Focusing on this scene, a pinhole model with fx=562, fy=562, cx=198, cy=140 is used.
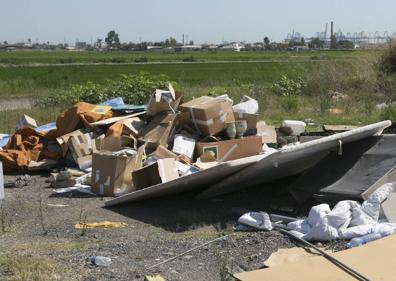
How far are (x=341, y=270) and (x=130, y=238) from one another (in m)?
2.00

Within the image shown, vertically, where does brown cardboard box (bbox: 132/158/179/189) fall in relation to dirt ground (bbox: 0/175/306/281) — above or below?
above

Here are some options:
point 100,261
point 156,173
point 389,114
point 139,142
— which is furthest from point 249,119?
point 389,114

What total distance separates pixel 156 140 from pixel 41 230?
261 cm

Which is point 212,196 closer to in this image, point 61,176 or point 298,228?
point 298,228

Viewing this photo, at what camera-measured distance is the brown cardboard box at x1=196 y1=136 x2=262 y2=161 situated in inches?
288

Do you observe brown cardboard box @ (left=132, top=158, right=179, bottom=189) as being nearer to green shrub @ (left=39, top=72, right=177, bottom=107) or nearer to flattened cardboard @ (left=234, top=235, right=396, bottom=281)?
flattened cardboard @ (left=234, top=235, right=396, bottom=281)

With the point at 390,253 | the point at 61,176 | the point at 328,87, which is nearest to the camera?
the point at 390,253

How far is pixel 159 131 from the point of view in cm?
774

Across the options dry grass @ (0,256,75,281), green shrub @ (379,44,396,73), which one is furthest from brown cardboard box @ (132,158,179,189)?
green shrub @ (379,44,396,73)

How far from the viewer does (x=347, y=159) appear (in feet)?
20.2

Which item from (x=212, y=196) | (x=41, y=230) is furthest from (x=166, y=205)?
(x=41, y=230)

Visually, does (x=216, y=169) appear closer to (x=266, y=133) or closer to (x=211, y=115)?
(x=211, y=115)

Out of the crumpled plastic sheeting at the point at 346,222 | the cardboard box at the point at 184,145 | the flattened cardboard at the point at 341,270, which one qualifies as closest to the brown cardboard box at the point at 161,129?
the cardboard box at the point at 184,145

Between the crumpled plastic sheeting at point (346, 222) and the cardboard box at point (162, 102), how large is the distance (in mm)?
3380
